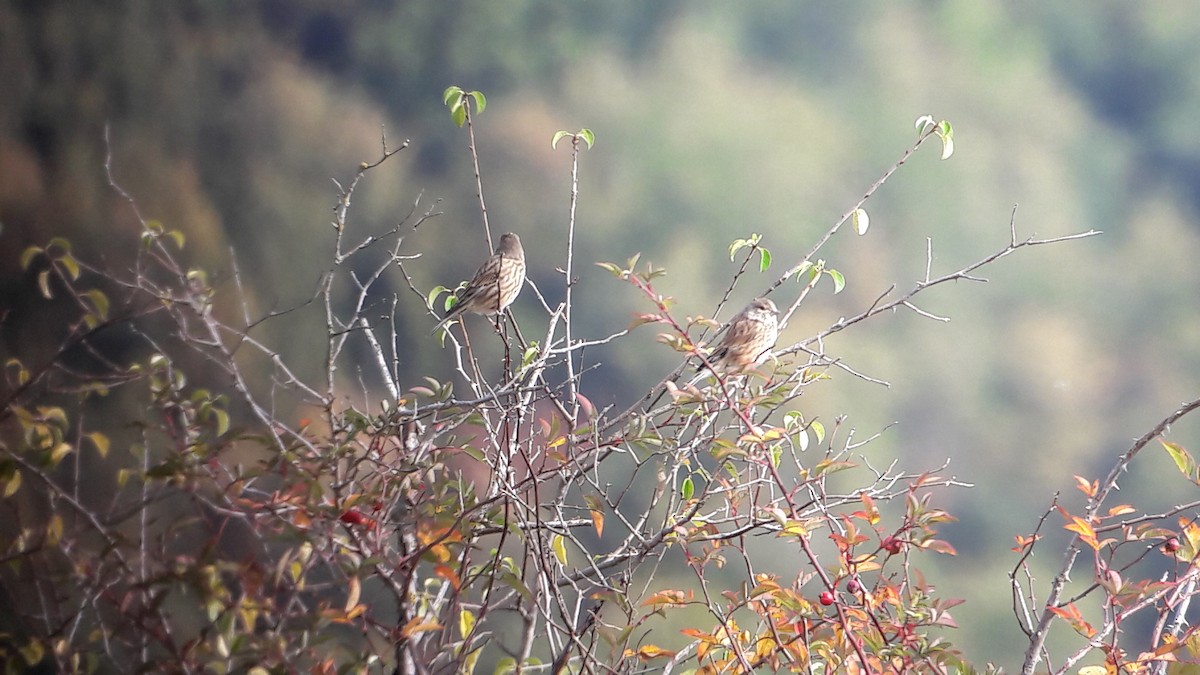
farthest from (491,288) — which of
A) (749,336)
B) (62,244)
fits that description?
(62,244)

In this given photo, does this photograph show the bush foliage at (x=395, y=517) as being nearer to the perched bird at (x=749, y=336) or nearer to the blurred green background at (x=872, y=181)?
the perched bird at (x=749, y=336)

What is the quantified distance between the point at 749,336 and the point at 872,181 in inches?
49.2

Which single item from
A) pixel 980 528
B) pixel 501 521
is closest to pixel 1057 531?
pixel 980 528

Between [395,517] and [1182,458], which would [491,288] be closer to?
[395,517]

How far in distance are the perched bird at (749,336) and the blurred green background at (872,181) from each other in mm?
798

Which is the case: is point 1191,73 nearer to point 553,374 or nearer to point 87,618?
point 553,374

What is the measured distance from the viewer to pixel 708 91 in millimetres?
3309

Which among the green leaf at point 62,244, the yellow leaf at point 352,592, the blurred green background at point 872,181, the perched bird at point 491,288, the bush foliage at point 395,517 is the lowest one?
the yellow leaf at point 352,592

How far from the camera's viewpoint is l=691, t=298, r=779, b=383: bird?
2.38 meters

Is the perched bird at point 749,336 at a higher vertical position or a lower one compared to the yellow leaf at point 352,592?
higher

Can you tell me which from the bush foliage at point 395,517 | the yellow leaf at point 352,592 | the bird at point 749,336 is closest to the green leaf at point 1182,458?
the bush foliage at point 395,517

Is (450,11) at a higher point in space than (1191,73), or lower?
Result: lower

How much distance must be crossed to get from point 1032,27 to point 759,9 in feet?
3.05

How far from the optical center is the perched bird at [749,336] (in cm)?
238
